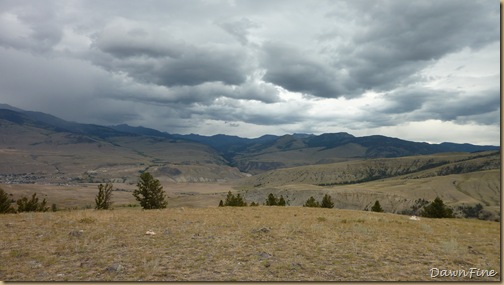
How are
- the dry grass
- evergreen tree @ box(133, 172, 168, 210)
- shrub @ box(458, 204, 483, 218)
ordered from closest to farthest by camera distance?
1. the dry grass
2. evergreen tree @ box(133, 172, 168, 210)
3. shrub @ box(458, 204, 483, 218)

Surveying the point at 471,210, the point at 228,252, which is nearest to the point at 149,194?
the point at 228,252

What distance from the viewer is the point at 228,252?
571 inches

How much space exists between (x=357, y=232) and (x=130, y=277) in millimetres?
14113

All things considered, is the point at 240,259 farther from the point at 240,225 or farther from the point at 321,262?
the point at 240,225

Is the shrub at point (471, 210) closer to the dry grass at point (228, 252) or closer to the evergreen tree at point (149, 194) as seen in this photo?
the evergreen tree at point (149, 194)

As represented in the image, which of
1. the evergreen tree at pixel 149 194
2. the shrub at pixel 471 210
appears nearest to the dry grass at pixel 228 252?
the evergreen tree at pixel 149 194

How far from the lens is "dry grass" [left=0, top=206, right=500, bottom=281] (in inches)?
448

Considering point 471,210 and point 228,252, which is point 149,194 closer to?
point 228,252

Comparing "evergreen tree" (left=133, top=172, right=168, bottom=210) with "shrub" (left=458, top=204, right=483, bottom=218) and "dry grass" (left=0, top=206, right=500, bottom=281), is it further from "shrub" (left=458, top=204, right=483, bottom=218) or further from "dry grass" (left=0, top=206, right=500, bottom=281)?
"shrub" (left=458, top=204, right=483, bottom=218)

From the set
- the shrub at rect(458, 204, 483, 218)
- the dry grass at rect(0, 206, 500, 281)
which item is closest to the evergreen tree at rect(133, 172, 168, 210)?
the dry grass at rect(0, 206, 500, 281)

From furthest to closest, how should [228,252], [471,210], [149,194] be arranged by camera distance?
1. [471,210]
2. [149,194]
3. [228,252]

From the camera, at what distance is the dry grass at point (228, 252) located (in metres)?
11.4

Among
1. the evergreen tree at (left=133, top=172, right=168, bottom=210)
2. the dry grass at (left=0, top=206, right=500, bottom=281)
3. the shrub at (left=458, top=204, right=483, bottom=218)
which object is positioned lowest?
the shrub at (left=458, top=204, right=483, bottom=218)

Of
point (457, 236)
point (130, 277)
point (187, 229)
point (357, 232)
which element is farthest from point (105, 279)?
point (457, 236)
